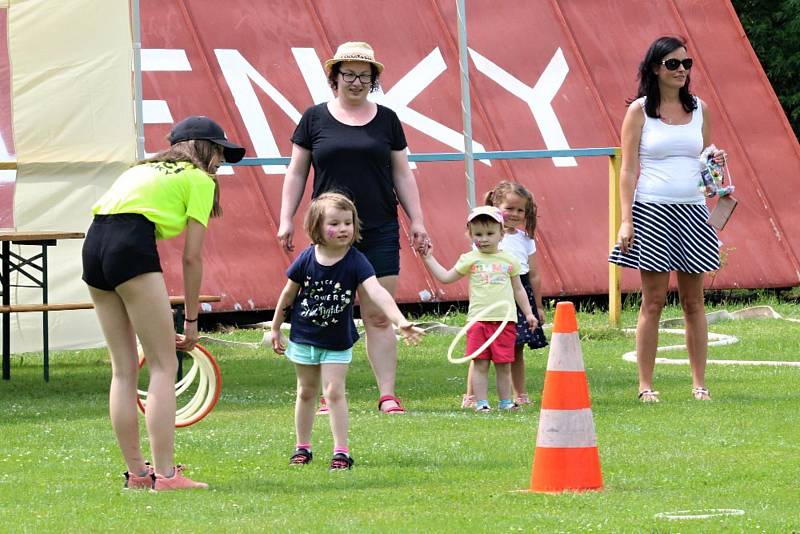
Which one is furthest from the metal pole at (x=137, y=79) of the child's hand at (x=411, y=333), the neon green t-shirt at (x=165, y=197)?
the child's hand at (x=411, y=333)

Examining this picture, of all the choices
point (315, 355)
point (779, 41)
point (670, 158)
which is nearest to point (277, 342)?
point (315, 355)

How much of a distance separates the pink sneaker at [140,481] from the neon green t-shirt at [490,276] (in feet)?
10.1

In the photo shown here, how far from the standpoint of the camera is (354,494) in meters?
6.99

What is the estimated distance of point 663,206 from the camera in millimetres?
10039

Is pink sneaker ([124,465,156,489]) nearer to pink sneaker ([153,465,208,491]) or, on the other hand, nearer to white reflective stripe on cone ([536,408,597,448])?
pink sneaker ([153,465,208,491])

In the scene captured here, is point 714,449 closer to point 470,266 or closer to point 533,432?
point 533,432

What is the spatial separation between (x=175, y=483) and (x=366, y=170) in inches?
123

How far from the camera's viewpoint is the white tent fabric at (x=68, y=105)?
13023 mm

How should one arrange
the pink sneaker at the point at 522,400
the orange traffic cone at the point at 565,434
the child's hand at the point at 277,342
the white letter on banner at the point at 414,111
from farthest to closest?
the white letter on banner at the point at 414,111
the pink sneaker at the point at 522,400
the child's hand at the point at 277,342
the orange traffic cone at the point at 565,434

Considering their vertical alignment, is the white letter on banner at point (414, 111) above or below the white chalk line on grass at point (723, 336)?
above

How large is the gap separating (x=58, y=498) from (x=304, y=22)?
1227cm

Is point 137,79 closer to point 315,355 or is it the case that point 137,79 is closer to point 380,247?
point 380,247

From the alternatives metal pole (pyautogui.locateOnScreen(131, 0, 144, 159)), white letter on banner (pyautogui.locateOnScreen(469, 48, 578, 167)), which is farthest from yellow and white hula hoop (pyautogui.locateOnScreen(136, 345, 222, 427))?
white letter on banner (pyautogui.locateOnScreen(469, 48, 578, 167))

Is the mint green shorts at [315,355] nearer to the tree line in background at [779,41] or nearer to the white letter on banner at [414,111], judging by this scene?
the white letter on banner at [414,111]
